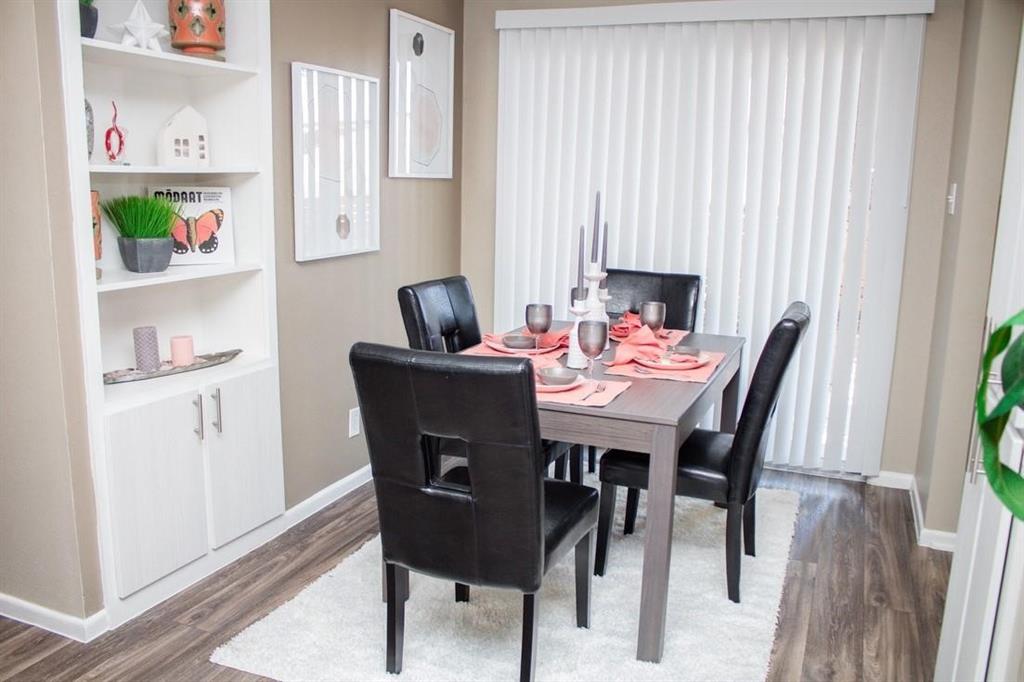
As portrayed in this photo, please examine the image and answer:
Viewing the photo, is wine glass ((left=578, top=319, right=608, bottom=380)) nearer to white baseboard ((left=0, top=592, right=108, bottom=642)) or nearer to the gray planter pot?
the gray planter pot

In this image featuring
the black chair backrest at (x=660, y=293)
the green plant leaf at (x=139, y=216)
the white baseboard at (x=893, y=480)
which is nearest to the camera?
the green plant leaf at (x=139, y=216)

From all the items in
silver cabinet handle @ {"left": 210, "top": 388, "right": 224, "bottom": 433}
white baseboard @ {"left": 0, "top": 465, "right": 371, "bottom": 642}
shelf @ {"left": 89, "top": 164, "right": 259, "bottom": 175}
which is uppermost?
shelf @ {"left": 89, "top": 164, "right": 259, "bottom": 175}

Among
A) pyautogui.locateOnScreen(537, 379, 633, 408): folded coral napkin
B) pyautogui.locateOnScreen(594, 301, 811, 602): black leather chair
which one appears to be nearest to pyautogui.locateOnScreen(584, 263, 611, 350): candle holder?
pyautogui.locateOnScreen(537, 379, 633, 408): folded coral napkin

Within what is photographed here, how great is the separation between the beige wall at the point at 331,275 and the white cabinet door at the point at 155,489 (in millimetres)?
551

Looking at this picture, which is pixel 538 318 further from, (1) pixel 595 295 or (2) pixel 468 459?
(2) pixel 468 459

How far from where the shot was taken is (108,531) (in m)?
2.45

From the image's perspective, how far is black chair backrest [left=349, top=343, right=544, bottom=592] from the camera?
1.86 metres

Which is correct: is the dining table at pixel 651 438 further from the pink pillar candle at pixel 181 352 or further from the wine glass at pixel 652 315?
the pink pillar candle at pixel 181 352

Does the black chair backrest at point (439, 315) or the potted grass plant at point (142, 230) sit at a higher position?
the potted grass plant at point (142, 230)

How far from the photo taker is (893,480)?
12.6 feet

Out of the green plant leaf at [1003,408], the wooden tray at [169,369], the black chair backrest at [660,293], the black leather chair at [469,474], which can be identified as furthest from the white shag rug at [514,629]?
the green plant leaf at [1003,408]

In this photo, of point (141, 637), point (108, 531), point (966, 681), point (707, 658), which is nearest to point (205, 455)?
point (108, 531)

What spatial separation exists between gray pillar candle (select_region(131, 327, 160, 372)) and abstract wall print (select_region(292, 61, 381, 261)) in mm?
664

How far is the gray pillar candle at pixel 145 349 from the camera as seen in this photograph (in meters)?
2.71
